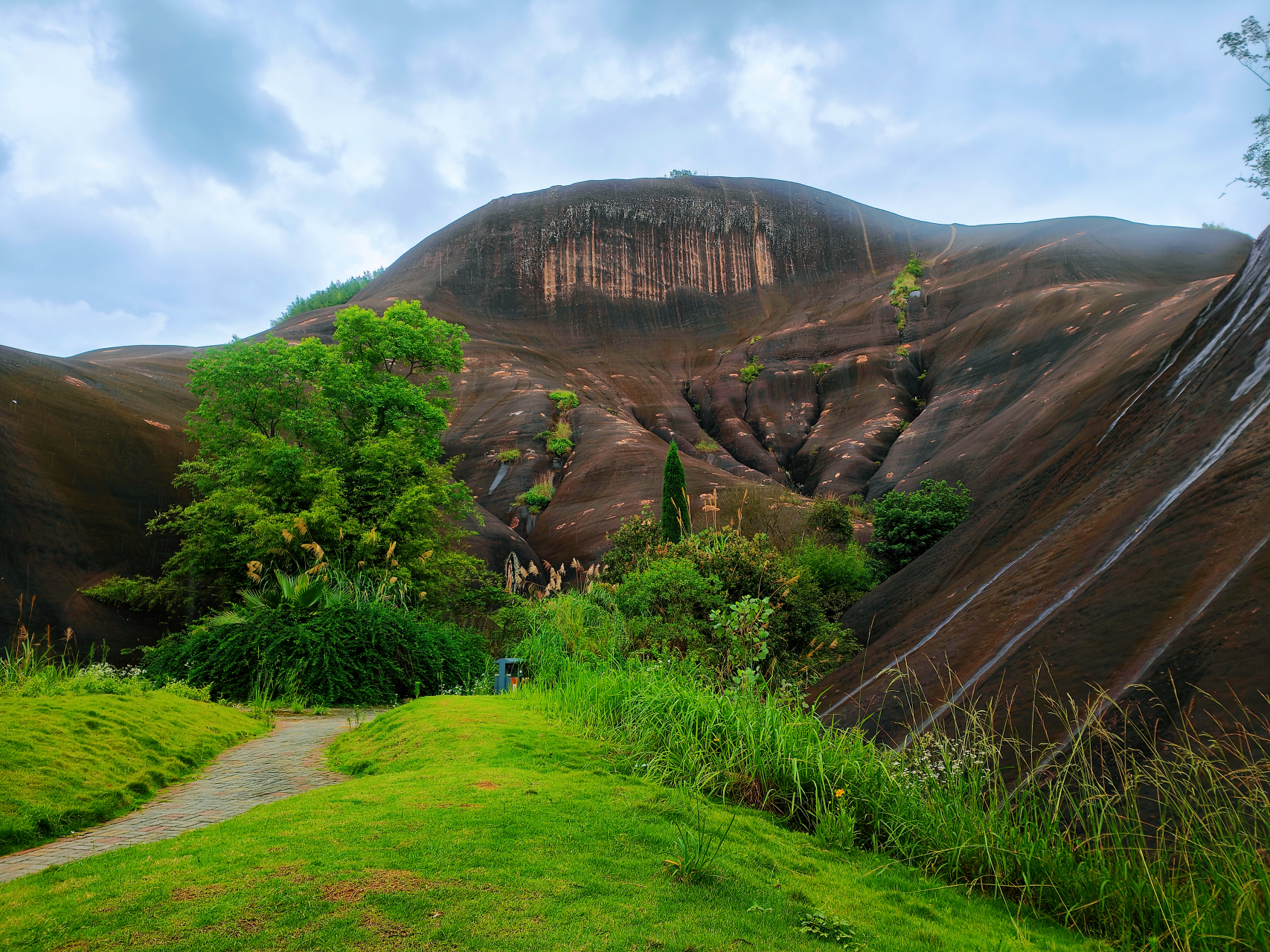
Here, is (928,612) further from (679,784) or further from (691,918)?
(691,918)

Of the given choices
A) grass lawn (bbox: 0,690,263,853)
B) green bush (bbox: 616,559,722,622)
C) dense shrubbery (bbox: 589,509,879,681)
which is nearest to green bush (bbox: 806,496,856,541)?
dense shrubbery (bbox: 589,509,879,681)

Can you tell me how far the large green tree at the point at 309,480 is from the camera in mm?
14266

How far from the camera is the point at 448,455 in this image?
32.3 metres

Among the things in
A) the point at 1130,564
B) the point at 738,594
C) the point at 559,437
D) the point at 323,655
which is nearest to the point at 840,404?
the point at 559,437

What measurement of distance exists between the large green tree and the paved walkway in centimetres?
585

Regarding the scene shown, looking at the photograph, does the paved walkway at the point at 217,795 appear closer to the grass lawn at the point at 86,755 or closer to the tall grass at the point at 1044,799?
the grass lawn at the point at 86,755

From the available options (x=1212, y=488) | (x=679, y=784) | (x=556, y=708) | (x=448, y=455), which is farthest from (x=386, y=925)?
(x=448, y=455)

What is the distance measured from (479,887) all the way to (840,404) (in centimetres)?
3655

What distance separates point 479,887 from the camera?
2770 mm

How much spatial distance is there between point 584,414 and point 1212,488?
2927cm

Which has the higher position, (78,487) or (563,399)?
(563,399)

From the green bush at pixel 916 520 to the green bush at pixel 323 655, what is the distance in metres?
9.62

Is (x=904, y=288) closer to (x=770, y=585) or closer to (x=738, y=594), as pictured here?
(x=770, y=585)

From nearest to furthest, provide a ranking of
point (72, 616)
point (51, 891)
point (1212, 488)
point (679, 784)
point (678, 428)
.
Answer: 1. point (51, 891)
2. point (679, 784)
3. point (1212, 488)
4. point (72, 616)
5. point (678, 428)
